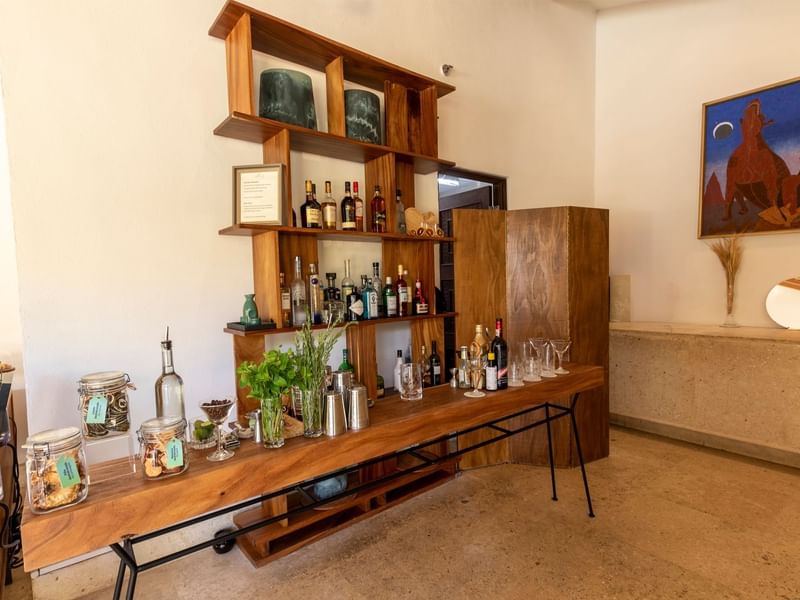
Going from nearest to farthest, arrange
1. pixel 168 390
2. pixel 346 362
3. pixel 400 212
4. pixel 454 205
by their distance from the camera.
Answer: pixel 168 390 → pixel 346 362 → pixel 400 212 → pixel 454 205

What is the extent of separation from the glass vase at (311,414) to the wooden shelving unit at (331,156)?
53 centimetres

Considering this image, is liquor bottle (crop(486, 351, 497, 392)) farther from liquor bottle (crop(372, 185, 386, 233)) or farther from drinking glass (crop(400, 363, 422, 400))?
liquor bottle (crop(372, 185, 386, 233))

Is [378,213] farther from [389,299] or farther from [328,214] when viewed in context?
[389,299]

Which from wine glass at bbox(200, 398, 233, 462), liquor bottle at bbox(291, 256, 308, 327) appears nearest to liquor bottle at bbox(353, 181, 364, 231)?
liquor bottle at bbox(291, 256, 308, 327)

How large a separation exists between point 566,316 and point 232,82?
252 cm

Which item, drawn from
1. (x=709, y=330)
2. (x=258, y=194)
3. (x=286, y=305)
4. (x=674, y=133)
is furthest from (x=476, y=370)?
(x=674, y=133)

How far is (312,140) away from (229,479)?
168 cm

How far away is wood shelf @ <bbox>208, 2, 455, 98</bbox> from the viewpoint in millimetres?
1967

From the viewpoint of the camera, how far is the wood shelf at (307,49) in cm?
197

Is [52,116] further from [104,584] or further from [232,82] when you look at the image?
[104,584]

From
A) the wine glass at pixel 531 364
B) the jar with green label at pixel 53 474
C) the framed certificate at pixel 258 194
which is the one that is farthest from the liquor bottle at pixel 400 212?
the jar with green label at pixel 53 474

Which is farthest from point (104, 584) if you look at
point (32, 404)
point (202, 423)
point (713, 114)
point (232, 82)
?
point (713, 114)

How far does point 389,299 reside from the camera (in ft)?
8.14

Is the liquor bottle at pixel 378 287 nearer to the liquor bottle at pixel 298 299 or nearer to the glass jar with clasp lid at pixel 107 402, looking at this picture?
the liquor bottle at pixel 298 299
